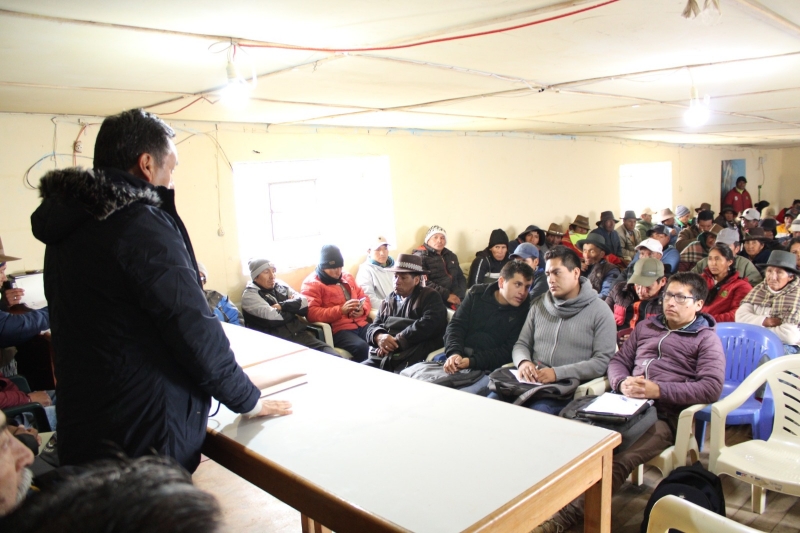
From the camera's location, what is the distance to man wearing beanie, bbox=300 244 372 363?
184 inches

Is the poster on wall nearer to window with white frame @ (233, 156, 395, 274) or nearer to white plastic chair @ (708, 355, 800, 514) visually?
window with white frame @ (233, 156, 395, 274)

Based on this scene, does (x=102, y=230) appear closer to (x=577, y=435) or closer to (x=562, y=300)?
(x=577, y=435)

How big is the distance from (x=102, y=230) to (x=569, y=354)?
236 cm

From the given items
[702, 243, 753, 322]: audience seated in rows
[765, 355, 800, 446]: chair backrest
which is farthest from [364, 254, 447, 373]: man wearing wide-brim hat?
[702, 243, 753, 322]: audience seated in rows

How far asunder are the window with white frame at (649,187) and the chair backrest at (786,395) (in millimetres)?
8287

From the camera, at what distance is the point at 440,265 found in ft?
19.3

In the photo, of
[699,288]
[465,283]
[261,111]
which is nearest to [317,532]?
[699,288]

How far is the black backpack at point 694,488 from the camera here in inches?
79.8

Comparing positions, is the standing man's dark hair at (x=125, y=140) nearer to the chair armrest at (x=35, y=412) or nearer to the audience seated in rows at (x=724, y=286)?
the chair armrest at (x=35, y=412)

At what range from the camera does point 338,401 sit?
1.67 m

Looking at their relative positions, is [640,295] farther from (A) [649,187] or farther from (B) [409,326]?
(A) [649,187]

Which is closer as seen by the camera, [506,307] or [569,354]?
[569,354]

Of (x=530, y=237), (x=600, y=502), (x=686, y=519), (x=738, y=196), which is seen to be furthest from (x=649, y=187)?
(x=600, y=502)

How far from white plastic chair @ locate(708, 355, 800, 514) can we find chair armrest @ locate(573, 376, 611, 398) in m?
0.52
